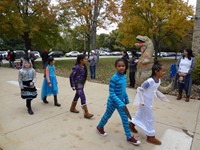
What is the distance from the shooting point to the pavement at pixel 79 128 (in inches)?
139

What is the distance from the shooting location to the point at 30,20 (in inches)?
703

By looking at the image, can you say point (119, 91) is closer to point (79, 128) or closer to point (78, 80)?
point (79, 128)

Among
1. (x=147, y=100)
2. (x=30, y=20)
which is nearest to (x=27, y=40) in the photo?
(x=30, y=20)

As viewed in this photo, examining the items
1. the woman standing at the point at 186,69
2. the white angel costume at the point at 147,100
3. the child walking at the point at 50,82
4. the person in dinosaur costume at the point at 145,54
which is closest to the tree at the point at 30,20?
the child walking at the point at 50,82

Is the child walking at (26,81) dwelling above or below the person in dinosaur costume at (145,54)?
below

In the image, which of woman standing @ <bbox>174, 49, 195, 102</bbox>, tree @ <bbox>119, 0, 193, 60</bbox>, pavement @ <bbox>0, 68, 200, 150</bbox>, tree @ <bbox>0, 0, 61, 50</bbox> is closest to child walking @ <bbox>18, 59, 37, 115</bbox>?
pavement @ <bbox>0, 68, 200, 150</bbox>

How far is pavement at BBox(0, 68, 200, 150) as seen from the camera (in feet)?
11.5

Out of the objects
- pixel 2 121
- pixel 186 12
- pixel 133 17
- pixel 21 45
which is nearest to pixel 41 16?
pixel 133 17

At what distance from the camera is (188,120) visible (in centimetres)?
486

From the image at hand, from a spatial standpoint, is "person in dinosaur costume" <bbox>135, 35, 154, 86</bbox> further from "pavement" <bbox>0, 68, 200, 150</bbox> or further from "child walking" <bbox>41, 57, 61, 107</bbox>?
"child walking" <bbox>41, 57, 61, 107</bbox>

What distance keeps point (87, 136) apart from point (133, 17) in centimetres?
1324

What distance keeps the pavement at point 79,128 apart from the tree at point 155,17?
30.7 feet

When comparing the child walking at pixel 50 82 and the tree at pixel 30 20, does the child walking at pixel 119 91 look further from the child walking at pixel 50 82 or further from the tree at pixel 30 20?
the tree at pixel 30 20

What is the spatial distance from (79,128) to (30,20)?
52.2ft
